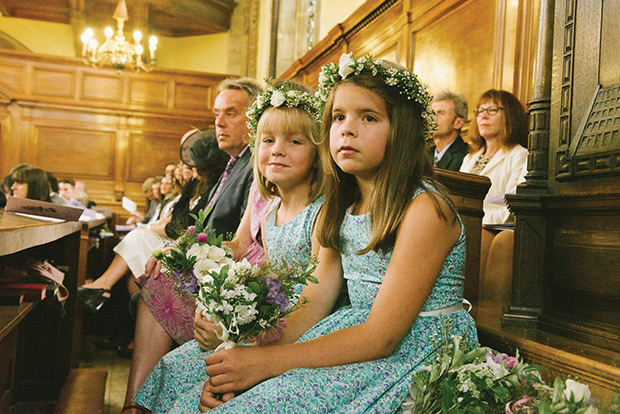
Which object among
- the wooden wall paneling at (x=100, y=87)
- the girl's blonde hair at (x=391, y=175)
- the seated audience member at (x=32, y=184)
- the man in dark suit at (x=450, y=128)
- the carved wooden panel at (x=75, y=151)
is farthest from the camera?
the wooden wall paneling at (x=100, y=87)

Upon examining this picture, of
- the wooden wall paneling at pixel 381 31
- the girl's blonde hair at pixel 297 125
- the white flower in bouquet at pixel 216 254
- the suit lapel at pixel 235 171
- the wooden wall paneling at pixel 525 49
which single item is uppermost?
the wooden wall paneling at pixel 381 31

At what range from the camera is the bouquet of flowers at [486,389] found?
1.16 meters

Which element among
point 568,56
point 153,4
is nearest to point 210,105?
point 153,4

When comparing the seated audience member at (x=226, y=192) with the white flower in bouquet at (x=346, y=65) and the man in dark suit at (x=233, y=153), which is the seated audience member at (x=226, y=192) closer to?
the man in dark suit at (x=233, y=153)

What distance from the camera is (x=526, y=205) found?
1953 millimetres

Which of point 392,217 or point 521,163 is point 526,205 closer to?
point 392,217

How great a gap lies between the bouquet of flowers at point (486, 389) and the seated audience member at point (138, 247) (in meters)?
2.26

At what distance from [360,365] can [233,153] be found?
6.56 feet

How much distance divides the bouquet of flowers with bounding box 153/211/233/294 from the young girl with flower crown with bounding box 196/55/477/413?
283mm

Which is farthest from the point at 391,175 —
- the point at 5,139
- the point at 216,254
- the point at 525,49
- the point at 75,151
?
the point at 5,139

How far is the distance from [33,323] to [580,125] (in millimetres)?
2683

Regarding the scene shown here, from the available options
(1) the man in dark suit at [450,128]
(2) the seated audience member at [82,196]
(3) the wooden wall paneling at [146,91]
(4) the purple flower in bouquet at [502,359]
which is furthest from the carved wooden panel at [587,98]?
(3) the wooden wall paneling at [146,91]

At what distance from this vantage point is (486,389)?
4.36ft

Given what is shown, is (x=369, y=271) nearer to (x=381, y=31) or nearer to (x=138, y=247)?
(x=138, y=247)
